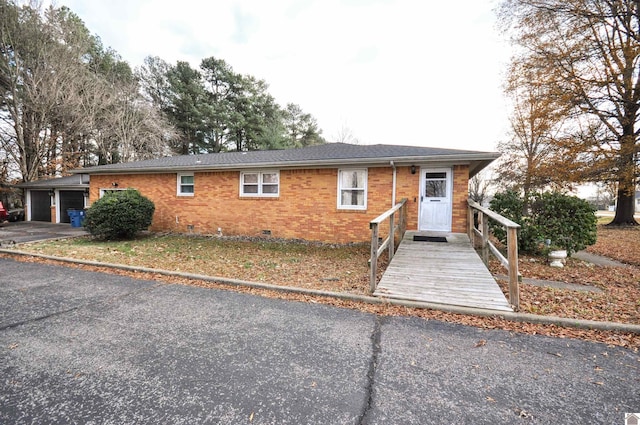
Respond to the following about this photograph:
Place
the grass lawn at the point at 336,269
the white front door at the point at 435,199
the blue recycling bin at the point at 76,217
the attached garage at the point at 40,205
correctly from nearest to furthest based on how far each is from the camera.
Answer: the grass lawn at the point at 336,269, the white front door at the point at 435,199, the blue recycling bin at the point at 76,217, the attached garage at the point at 40,205

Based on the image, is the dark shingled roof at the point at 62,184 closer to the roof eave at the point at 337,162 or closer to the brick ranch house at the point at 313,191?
the brick ranch house at the point at 313,191

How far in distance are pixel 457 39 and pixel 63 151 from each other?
27.0 m

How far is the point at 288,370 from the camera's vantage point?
2.53 metres

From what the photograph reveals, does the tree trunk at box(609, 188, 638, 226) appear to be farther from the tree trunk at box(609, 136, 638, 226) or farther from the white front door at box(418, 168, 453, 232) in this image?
the white front door at box(418, 168, 453, 232)

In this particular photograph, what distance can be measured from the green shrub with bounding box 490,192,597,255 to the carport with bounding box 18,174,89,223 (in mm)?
20067

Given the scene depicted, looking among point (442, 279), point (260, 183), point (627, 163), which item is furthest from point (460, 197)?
point (627, 163)

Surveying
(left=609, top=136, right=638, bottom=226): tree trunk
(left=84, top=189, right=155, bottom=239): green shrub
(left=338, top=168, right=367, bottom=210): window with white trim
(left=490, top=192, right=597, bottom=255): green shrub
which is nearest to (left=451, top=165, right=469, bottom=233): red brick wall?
(left=490, top=192, right=597, bottom=255): green shrub

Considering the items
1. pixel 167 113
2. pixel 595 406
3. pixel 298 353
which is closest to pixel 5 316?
pixel 298 353

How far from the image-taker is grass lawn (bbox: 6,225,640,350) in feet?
12.5

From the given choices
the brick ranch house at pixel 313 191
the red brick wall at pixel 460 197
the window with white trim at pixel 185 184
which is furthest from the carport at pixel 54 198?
the red brick wall at pixel 460 197

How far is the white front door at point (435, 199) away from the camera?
8000mm

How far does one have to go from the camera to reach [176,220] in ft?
37.5

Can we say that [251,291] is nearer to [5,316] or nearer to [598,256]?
[5,316]

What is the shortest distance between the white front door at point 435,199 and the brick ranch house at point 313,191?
3 centimetres
